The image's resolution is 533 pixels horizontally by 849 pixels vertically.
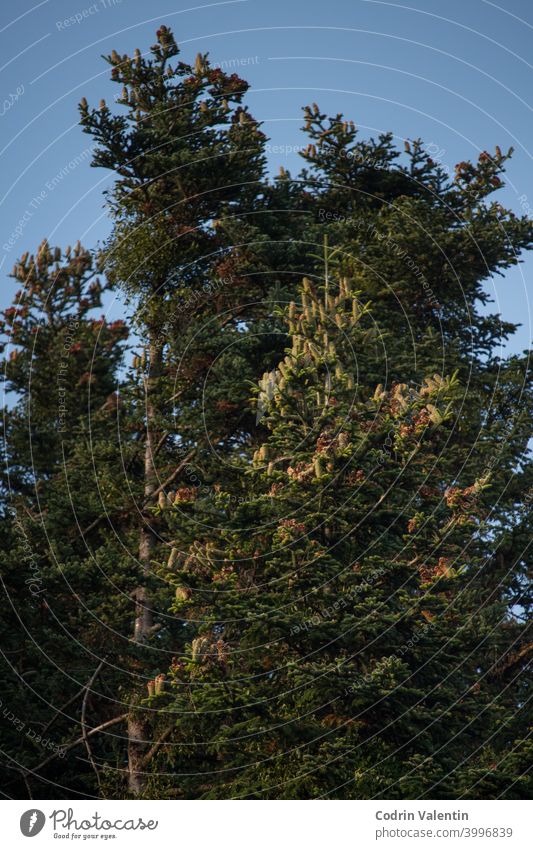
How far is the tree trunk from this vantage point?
24.6m

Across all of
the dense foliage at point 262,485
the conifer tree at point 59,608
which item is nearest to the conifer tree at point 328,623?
the dense foliage at point 262,485

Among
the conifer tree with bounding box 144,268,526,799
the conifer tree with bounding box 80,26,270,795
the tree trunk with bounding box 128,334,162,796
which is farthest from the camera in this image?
the conifer tree with bounding box 80,26,270,795

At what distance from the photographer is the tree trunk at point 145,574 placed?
80.8 ft

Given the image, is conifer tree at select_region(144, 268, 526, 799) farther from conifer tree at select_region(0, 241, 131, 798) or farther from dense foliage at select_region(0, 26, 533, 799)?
conifer tree at select_region(0, 241, 131, 798)

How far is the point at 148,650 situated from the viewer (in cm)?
2602

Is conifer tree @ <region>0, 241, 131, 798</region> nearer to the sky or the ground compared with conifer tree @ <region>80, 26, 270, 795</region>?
nearer to the ground

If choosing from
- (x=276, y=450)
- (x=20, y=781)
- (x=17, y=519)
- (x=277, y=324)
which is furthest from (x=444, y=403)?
(x=20, y=781)

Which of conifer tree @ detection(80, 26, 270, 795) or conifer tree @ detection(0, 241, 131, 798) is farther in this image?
conifer tree @ detection(80, 26, 270, 795)

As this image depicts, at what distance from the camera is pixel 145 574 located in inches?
1025

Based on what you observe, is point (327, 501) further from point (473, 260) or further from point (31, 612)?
point (473, 260)

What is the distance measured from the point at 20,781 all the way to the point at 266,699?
8074 millimetres

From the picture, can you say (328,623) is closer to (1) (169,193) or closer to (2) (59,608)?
(2) (59,608)

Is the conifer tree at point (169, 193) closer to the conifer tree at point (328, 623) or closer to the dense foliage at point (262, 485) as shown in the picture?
the dense foliage at point (262, 485)

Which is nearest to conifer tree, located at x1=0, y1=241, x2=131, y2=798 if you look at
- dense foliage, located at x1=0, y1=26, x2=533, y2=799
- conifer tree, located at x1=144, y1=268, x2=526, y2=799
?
dense foliage, located at x1=0, y1=26, x2=533, y2=799
